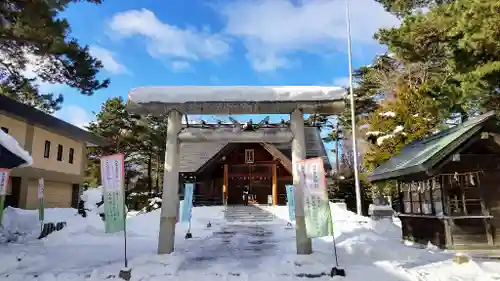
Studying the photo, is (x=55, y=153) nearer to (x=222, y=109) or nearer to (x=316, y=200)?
(x=222, y=109)

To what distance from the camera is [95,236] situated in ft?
46.7

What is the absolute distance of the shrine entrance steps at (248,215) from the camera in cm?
2200

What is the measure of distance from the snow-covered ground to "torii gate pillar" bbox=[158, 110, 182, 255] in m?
0.40

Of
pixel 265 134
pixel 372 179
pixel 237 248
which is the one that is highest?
pixel 265 134

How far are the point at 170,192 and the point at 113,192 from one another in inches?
64.1

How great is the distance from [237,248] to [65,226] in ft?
28.5

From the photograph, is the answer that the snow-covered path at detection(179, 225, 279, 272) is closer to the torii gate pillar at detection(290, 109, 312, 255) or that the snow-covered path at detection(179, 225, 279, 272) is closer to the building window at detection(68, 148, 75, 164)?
the torii gate pillar at detection(290, 109, 312, 255)

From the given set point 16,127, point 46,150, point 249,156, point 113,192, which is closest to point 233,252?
point 113,192

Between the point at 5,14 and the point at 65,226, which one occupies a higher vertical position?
the point at 5,14

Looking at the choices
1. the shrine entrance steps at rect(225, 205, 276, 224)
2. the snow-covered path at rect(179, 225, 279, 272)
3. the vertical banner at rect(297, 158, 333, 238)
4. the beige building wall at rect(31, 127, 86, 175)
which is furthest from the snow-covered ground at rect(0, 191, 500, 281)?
the shrine entrance steps at rect(225, 205, 276, 224)

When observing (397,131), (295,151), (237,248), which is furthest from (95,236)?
(397,131)

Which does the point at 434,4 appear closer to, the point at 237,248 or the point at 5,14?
the point at 237,248

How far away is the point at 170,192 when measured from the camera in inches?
374

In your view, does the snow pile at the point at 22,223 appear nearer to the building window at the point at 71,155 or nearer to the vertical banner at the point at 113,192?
the building window at the point at 71,155
